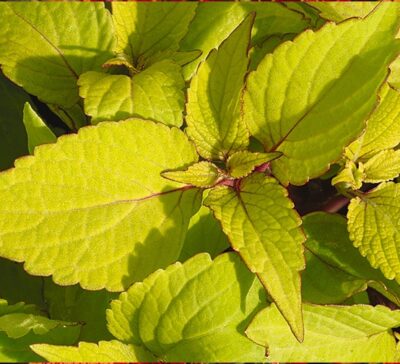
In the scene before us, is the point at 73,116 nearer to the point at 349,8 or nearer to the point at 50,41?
the point at 50,41

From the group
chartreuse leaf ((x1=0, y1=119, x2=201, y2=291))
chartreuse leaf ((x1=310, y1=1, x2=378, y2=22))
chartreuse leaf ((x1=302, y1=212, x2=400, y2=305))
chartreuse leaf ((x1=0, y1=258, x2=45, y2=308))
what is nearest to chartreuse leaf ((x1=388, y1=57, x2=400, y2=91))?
chartreuse leaf ((x1=310, y1=1, x2=378, y2=22))

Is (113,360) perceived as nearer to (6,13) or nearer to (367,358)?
(367,358)

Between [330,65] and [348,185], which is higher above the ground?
[330,65]

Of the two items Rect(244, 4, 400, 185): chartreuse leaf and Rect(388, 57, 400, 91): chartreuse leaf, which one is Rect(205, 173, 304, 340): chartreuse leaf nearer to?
Rect(244, 4, 400, 185): chartreuse leaf

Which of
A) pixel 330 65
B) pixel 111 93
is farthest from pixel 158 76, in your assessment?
pixel 330 65

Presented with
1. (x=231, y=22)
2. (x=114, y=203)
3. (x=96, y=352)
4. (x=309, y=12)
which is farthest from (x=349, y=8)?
(x=96, y=352)

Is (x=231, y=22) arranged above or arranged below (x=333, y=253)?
above

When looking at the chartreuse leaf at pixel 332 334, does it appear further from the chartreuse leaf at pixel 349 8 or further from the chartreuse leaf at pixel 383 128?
the chartreuse leaf at pixel 349 8
